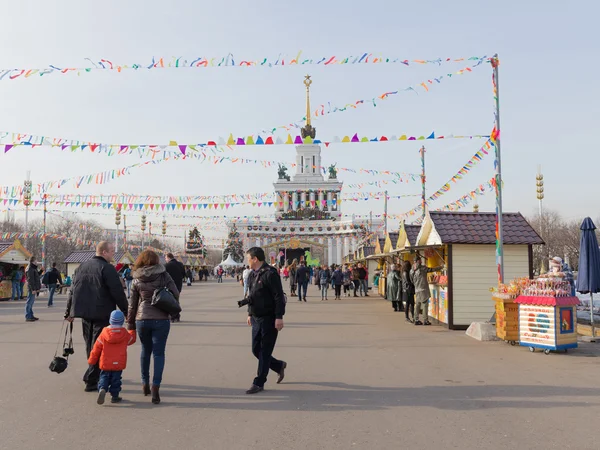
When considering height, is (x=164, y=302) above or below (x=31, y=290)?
above

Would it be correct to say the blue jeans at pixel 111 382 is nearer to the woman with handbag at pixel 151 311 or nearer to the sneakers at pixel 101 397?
the sneakers at pixel 101 397

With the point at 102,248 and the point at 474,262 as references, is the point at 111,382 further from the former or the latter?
the point at 474,262

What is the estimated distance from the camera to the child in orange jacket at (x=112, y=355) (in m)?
6.08

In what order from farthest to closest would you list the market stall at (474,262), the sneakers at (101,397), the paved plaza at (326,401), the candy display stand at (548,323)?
the market stall at (474,262), the candy display stand at (548,323), the sneakers at (101,397), the paved plaza at (326,401)

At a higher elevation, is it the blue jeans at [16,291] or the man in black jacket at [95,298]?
the man in black jacket at [95,298]

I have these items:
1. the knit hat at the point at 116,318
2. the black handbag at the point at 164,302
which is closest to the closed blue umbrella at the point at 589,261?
the black handbag at the point at 164,302

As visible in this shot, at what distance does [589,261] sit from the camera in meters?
12.5

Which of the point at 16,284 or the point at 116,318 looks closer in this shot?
the point at 116,318

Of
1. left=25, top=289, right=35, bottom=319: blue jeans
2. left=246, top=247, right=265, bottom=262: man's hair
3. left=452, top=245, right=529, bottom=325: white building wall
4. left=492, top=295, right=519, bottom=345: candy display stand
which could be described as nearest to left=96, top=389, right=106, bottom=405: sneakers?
left=246, top=247, right=265, bottom=262: man's hair

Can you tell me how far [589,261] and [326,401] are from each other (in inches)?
347

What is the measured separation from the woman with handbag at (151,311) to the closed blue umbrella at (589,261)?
9682 mm

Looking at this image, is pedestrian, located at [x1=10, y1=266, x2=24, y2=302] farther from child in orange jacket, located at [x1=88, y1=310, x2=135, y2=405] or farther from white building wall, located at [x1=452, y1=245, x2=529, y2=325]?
child in orange jacket, located at [x1=88, y1=310, x2=135, y2=405]

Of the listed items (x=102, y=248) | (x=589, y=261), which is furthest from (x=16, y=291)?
(x=589, y=261)

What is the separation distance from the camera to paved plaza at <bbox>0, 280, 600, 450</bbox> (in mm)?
4914
